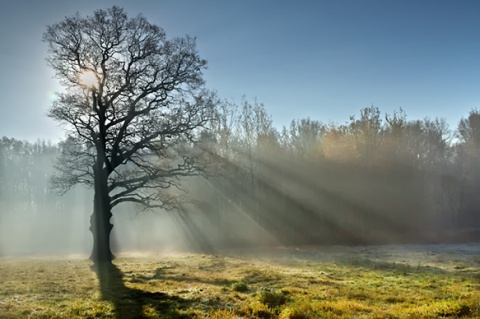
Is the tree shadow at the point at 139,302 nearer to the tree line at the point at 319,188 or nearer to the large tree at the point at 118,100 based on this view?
the large tree at the point at 118,100

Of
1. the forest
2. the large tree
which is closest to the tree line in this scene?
the forest

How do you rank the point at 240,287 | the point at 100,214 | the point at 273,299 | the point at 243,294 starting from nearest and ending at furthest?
the point at 273,299 → the point at 243,294 → the point at 240,287 → the point at 100,214

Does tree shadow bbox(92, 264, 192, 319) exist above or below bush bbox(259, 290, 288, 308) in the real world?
above

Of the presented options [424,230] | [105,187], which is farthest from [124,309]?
[424,230]

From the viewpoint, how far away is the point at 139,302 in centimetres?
1131

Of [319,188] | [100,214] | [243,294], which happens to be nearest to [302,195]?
[319,188]

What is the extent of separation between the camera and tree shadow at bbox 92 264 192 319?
32.3 ft

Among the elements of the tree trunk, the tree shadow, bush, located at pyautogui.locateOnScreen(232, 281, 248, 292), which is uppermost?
the tree trunk

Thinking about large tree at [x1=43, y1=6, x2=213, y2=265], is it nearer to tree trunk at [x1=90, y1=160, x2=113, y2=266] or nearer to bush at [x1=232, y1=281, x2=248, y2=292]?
tree trunk at [x1=90, y1=160, x2=113, y2=266]

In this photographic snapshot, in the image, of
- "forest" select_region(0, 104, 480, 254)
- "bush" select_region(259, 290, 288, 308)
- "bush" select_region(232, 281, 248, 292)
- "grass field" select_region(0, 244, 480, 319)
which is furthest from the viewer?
"forest" select_region(0, 104, 480, 254)

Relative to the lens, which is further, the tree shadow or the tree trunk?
the tree trunk

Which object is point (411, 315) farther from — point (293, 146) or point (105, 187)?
point (293, 146)

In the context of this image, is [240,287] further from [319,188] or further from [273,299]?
[319,188]

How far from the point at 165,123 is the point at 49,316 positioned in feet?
50.2
